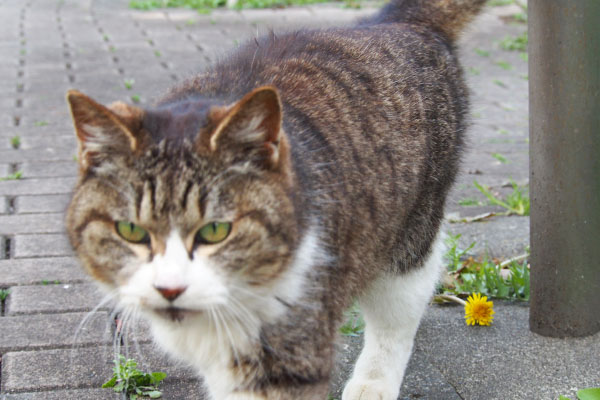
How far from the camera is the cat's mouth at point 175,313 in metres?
2.04

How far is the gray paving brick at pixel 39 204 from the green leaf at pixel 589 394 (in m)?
2.68

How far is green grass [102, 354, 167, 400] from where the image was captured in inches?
106

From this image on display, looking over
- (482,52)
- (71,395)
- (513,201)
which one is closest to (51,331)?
(71,395)

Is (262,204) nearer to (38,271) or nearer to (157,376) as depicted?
(157,376)

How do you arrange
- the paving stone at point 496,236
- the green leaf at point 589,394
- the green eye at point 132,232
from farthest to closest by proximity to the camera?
the paving stone at point 496,236 → the green leaf at point 589,394 → the green eye at point 132,232

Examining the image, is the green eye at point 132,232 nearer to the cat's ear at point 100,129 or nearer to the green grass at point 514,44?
the cat's ear at point 100,129

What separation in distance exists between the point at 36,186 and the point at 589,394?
3134 millimetres

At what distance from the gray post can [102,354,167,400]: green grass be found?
4.75 ft

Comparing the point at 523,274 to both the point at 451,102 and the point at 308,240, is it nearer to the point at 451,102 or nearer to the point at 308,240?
the point at 451,102

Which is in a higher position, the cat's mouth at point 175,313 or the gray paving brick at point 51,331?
the cat's mouth at point 175,313

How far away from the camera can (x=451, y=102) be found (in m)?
3.03

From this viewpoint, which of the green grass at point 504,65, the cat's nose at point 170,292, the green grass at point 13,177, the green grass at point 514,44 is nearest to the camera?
the cat's nose at point 170,292

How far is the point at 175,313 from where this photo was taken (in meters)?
2.06

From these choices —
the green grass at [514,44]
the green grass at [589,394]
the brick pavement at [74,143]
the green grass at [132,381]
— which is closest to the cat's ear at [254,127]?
the brick pavement at [74,143]
